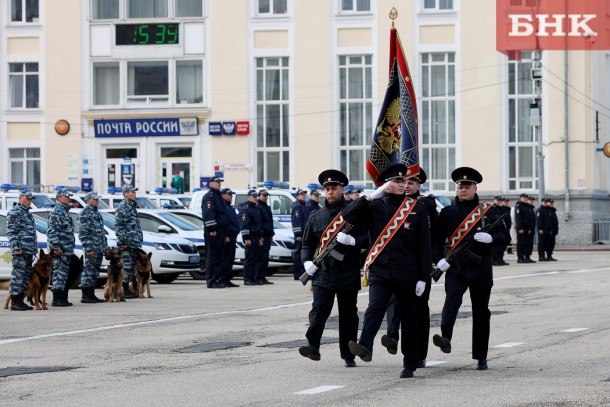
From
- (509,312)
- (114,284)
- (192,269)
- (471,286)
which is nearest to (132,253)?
(114,284)

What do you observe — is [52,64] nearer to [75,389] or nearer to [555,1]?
[555,1]

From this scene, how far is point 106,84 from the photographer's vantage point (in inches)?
2061

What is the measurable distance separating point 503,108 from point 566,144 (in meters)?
2.53

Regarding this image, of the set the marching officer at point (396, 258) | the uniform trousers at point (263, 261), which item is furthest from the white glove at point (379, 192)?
the uniform trousers at point (263, 261)

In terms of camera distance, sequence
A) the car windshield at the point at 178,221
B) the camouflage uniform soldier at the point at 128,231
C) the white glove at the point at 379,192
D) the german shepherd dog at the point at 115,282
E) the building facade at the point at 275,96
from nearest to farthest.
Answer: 1. the white glove at the point at 379,192
2. the german shepherd dog at the point at 115,282
3. the camouflage uniform soldier at the point at 128,231
4. the car windshield at the point at 178,221
5. the building facade at the point at 275,96

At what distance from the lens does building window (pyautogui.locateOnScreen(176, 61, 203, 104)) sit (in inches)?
2025

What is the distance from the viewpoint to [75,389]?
456 inches

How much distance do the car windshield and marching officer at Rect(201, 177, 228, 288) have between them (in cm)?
271

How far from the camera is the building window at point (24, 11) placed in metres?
52.0

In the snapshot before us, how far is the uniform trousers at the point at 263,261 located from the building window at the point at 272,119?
22.6 m

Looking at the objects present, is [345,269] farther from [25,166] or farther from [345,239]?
[25,166]

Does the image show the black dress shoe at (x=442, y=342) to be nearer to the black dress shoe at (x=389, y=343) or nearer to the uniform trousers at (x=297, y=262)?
the black dress shoe at (x=389, y=343)

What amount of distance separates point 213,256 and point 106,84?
26854mm

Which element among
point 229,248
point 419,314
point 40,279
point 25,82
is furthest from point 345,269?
point 25,82
